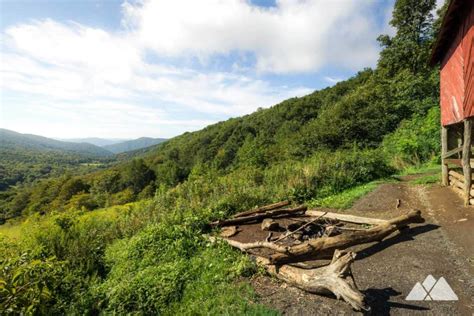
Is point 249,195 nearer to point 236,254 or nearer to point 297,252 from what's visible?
point 236,254

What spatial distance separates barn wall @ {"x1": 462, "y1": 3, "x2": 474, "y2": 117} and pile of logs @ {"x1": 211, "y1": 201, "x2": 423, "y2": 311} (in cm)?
332

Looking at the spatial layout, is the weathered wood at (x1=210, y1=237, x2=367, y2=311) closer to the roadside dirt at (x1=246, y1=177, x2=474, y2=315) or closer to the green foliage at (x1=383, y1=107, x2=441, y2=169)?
the roadside dirt at (x1=246, y1=177, x2=474, y2=315)

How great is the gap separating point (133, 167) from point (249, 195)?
6803 cm

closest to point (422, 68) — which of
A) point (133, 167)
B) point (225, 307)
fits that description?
point (225, 307)

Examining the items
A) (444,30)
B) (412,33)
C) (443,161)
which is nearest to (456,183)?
(443,161)

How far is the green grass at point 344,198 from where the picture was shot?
9.71 metres

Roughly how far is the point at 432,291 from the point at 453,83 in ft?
24.3

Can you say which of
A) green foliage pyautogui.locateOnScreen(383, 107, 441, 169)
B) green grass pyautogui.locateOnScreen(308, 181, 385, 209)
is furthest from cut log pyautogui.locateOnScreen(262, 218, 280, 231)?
green foliage pyautogui.locateOnScreen(383, 107, 441, 169)

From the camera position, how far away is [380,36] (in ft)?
88.7

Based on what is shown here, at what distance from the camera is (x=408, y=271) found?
491 centimetres

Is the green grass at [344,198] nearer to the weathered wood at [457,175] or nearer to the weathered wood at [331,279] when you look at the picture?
the weathered wood at [457,175]

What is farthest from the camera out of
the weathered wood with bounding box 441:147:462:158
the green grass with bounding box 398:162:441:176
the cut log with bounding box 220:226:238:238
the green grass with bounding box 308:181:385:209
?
the green grass with bounding box 398:162:441:176

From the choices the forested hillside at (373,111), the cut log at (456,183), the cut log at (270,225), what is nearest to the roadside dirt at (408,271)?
the cut log at (456,183)

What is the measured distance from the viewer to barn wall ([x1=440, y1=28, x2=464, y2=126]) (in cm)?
800
